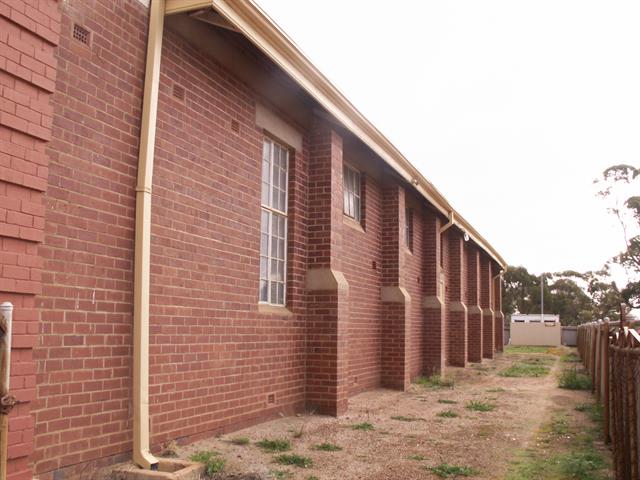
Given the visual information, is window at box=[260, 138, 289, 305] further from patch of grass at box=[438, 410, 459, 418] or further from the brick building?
patch of grass at box=[438, 410, 459, 418]

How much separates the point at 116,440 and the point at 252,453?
161 cm

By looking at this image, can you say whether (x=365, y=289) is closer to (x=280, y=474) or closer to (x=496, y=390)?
(x=496, y=390)

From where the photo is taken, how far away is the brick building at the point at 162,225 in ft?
14.8

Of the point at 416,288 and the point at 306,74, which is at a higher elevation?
the point at 306,74

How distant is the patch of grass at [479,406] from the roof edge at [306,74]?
4.75 metres

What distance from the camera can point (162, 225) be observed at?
6.30 metres

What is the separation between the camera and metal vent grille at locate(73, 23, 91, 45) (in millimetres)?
5293

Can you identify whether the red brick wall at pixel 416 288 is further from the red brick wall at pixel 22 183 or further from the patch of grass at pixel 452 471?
the red brick wall at pixel 22 183

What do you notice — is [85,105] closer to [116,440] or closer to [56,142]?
[56,142]

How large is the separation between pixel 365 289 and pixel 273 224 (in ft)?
13.0

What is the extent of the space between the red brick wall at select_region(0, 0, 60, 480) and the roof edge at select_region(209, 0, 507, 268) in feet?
7.09

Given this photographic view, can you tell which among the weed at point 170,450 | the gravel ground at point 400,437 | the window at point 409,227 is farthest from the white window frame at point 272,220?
the window at point 409,227

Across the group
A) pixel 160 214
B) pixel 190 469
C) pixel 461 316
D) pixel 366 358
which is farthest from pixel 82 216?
pixel 461 316

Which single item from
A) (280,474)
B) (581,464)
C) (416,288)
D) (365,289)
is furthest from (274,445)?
(416,288)
